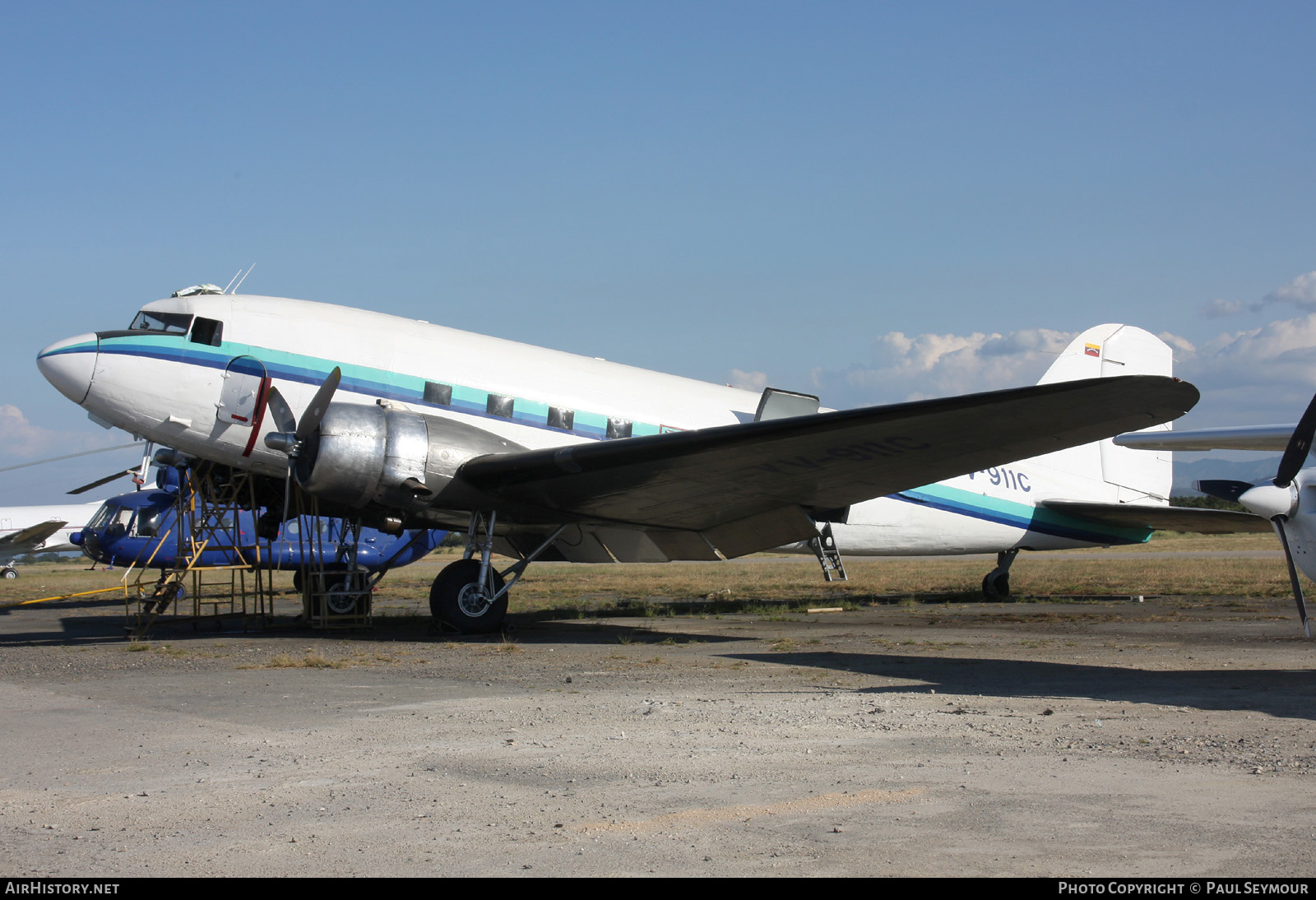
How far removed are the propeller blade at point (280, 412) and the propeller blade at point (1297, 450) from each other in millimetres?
9663

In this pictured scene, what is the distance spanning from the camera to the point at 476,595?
38.2ft

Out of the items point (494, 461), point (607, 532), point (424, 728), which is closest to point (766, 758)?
point (424, 728)

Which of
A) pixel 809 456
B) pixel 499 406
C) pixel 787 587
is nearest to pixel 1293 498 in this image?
pixel 809 456

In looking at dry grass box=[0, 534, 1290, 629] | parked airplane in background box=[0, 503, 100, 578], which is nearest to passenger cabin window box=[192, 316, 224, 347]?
dry grass box=[0, 534, 1290, 629]

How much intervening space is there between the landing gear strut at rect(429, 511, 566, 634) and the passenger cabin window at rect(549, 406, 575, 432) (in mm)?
1921

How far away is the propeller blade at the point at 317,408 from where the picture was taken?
11.0 metres

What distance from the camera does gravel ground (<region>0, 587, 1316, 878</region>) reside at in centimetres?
356

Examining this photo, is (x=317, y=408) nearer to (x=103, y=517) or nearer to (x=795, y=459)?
(x=795, y=459)

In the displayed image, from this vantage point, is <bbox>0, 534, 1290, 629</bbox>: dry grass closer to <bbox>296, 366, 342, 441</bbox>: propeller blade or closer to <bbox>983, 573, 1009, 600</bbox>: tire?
<bbox>983, 573, 1009, 600</bbox>: tire

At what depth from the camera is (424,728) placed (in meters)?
6.12

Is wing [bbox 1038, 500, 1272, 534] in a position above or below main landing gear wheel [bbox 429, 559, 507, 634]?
above

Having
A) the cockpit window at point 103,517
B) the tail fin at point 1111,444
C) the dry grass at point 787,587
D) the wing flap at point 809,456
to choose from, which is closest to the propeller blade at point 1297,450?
the wing flap at point 809,456

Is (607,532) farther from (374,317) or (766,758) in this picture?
(766,758)

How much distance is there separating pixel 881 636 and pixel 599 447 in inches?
157
